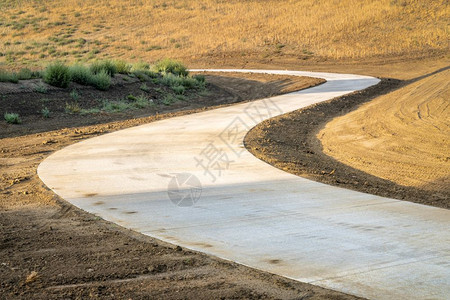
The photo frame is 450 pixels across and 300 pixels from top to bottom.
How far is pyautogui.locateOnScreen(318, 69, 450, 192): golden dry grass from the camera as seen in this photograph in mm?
11633

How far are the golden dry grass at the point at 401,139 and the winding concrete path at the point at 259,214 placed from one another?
2126 mm

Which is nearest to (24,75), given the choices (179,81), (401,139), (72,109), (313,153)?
(72,109)

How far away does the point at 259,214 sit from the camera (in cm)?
831

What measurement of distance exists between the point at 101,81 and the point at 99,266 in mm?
19658

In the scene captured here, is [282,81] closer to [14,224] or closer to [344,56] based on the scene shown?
[344,56]

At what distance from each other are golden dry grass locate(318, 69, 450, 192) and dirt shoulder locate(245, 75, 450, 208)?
32 centimetres

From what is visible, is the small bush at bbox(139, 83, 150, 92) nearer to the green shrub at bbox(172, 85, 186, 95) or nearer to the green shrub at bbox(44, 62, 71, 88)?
the green shrub at bbox(172, 85, 186, 95)

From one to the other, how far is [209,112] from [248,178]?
10.5 metres

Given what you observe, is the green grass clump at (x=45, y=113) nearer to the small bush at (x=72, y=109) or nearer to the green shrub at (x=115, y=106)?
the small bush at (x=72, y=109)

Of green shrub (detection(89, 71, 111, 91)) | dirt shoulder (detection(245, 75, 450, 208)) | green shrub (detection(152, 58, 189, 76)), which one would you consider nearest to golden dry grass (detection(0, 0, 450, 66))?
green shrub (detection(152, 58, 189, 76))

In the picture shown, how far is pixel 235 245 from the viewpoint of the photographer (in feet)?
22.8

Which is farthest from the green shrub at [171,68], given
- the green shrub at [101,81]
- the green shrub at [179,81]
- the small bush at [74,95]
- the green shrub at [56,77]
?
the small bush at [74,95]

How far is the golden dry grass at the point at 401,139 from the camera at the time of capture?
1163cm

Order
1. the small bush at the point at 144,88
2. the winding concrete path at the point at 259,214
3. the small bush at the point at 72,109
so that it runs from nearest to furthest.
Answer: the winding concrete path at the point at 259,214, the small bush at the point at 72,109, the small bush at the point at 144,88
